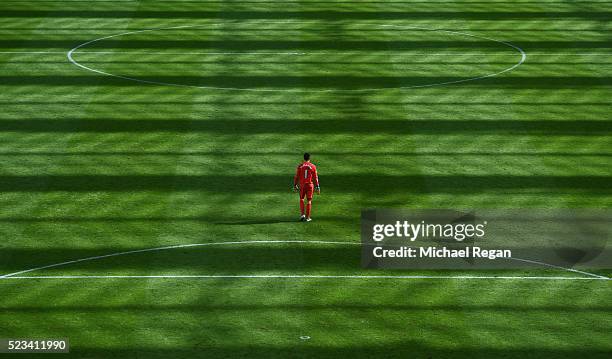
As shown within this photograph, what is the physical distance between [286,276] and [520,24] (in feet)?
85.3

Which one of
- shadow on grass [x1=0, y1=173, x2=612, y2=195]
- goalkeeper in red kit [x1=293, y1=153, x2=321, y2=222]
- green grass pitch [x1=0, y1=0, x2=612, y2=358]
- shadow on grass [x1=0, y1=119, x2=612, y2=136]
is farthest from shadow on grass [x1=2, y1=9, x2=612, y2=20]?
goalkeeper in red kit [x1=293, y1=153, x2=321, y2=222]

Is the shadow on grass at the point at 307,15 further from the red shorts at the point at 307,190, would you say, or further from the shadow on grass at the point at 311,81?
the red shorts at the point at 307,190

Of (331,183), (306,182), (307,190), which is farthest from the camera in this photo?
(331,183)

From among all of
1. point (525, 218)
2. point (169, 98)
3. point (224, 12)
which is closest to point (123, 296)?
point (525, 218)

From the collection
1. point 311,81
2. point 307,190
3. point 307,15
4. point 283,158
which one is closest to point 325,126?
point 283,158

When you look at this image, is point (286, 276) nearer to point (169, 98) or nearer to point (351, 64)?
point (169, 98)

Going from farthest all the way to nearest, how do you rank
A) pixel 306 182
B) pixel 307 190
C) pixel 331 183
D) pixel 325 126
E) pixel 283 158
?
pixel 325 126 → pixel 283 158 → pixel 331 183 → pixel 307 190 → pixel 306 182

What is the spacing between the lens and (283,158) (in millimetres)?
31734

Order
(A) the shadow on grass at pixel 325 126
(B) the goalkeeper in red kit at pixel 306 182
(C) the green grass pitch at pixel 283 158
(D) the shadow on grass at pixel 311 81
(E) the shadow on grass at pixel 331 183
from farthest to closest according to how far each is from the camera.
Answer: (D) the shadow on grass at pixel 311 81, (A) the shadow on grass at pixel 325 126, (E) the shadow on grass at pixel 331 183, (B) the goalkeeper in red kit at pixel 306 182, (C) the green grass pitch at pixel 283 158

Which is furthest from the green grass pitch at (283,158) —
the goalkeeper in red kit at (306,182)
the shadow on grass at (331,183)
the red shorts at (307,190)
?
the red shorts at (307,190)

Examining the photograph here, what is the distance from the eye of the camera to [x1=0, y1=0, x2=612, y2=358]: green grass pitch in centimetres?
2170

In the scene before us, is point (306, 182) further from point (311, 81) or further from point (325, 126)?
point (311, 81)

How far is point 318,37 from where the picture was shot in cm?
4441

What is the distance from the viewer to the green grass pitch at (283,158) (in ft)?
71.2
